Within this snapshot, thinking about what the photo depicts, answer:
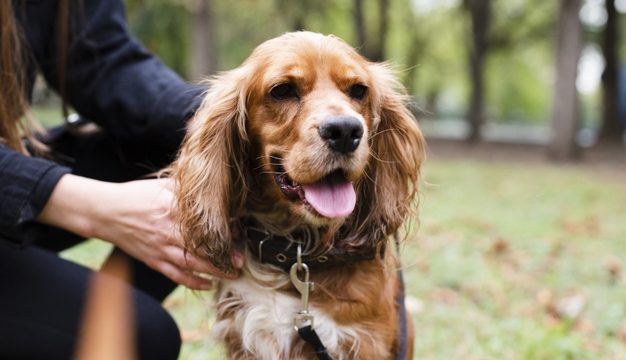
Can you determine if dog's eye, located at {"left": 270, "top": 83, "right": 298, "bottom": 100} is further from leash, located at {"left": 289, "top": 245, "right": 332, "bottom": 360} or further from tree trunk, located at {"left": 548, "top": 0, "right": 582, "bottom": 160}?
tree trunk, located at {"left": 548, "top": 0, "right": 582, "bottom": 160}

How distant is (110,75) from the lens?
2633 millimetres

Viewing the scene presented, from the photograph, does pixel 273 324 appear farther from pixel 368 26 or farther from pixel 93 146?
pixel 368 26

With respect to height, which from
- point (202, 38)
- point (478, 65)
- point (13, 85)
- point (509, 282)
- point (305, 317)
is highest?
point (13, 85)

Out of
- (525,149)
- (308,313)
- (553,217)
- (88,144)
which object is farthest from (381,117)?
(525,149)

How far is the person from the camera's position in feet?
6.49

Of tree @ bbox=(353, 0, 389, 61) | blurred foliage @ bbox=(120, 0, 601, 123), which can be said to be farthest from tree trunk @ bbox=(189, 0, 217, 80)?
tree @ bbox=(353, 0, 389, 61)

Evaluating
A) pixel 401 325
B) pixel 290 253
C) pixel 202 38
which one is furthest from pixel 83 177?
pixel 202 38

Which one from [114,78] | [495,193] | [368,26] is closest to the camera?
[114,78]

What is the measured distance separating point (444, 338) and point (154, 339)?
155 cm

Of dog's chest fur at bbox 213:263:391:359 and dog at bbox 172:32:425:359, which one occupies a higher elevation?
dog at bbox 172:32:425:359

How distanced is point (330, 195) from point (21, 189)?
871 mm

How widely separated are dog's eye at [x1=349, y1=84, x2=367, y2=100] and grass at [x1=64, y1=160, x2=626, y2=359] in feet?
1.40

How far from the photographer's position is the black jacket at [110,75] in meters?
2.51

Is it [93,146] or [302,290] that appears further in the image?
[93,146]
